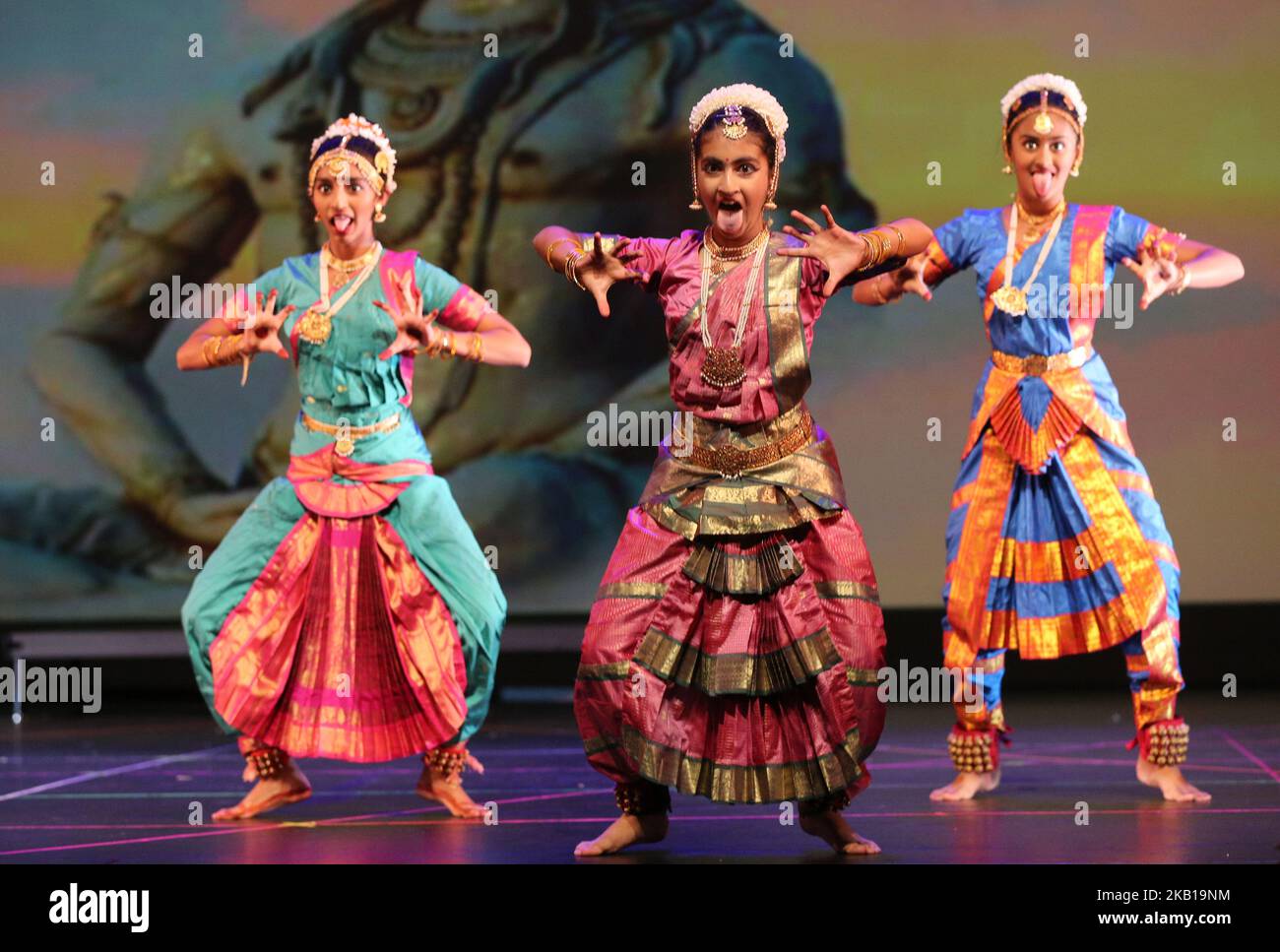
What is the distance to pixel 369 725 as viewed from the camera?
458 cm

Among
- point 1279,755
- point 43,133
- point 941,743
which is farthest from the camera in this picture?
point 43,133

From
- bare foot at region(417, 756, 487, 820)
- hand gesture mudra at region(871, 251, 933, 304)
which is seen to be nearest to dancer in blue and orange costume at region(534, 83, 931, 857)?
hand gesture mudra at region(871, 251, 933, 304)

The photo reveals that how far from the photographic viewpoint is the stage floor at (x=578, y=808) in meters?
3.89

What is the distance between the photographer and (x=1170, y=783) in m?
4.63

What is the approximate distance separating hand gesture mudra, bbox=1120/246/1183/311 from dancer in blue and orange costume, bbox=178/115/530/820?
5.17 feet

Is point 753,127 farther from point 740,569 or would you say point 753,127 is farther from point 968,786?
point 968,786

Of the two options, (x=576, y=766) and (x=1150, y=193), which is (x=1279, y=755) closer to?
(x=576, y=766)

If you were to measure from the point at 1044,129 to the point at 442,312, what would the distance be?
163cm

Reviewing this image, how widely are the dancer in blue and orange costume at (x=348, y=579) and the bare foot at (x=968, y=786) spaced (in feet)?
4.01

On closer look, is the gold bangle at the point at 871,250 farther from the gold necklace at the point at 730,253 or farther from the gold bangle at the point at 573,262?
the gold bangle at the point at 573,262

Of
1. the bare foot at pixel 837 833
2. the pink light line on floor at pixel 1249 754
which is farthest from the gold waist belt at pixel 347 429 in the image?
the pink light line on floor at pixel 1249 754

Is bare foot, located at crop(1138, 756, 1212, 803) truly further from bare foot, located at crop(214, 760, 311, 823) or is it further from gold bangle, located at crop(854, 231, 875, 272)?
bare foot, located at crop(214, 760, 311, 823)

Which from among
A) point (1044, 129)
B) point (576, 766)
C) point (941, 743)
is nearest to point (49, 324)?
point (576, 766)

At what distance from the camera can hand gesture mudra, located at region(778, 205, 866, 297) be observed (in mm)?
3873
